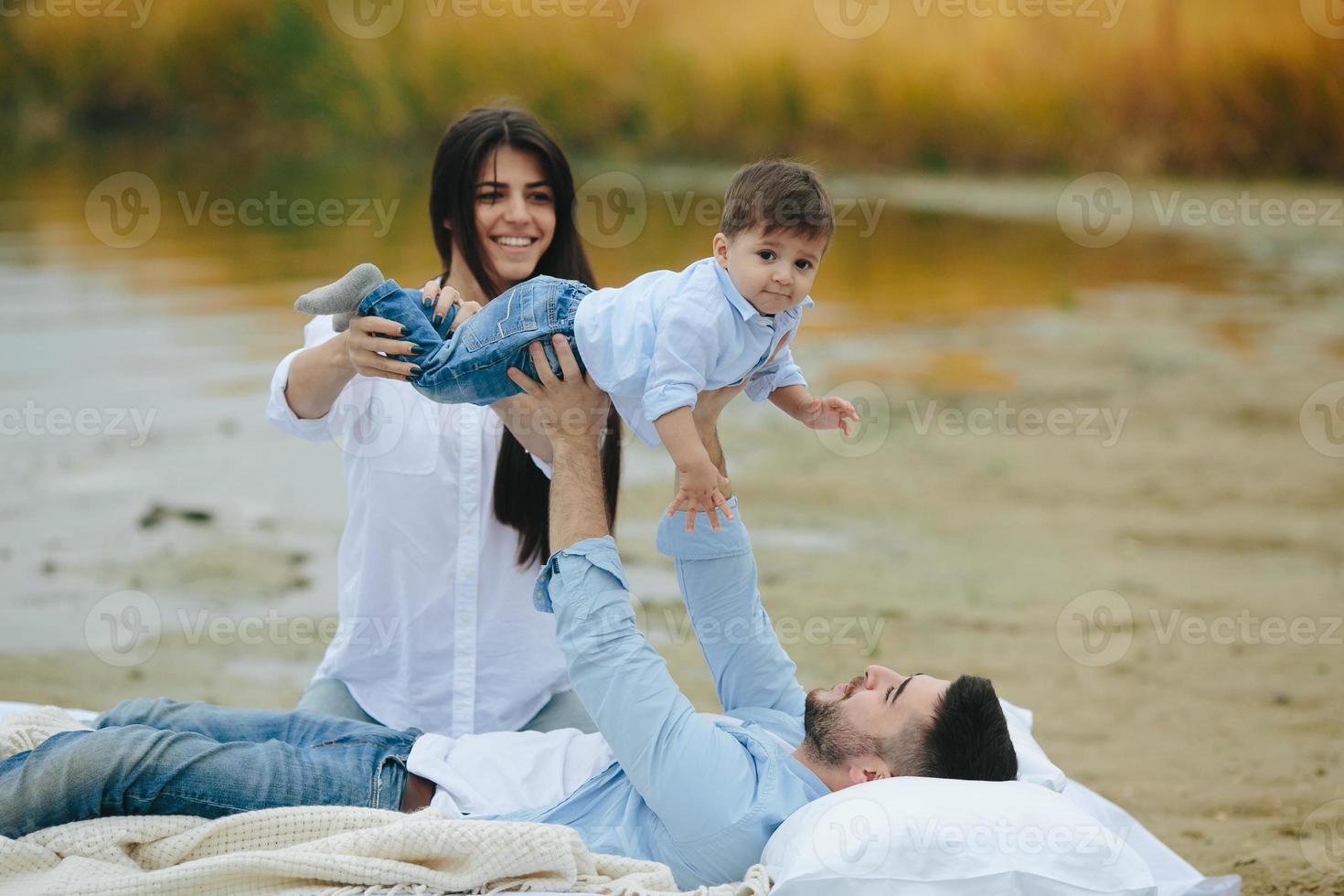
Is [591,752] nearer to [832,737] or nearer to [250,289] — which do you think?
[832,737]

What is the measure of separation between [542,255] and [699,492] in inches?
37.2

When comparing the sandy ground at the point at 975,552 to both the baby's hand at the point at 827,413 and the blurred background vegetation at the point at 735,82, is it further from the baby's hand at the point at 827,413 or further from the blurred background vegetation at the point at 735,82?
the blurred background vegetation at the point at 735,82

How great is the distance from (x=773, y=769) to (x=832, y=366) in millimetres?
6600

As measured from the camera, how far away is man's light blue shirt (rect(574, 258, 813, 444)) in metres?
2.19

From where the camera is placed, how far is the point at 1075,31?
41.8 feet

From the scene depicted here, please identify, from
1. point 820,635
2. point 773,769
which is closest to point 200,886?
point 773,769

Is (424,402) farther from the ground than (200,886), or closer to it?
farther from the ground

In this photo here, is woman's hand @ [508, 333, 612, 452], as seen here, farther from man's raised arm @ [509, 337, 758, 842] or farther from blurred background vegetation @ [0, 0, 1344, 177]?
blurred background vegetation @ [0, 0, 1344, 177]

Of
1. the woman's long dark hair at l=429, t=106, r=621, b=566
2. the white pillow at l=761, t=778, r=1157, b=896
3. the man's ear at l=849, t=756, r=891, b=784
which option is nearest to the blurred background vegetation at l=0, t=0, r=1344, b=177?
the woman's long dark hair at l=429, t=106, r=621, b=566

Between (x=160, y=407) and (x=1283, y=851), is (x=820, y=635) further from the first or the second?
(x=160, y=407)

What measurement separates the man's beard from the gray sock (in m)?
1.02

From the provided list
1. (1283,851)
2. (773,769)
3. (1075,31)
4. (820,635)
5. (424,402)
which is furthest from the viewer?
(1075,31)

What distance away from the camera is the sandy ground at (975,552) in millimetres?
4012

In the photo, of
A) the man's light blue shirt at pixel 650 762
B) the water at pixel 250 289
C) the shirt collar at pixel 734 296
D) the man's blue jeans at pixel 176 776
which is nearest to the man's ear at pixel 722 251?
the shirt collar at pixel 734 296
